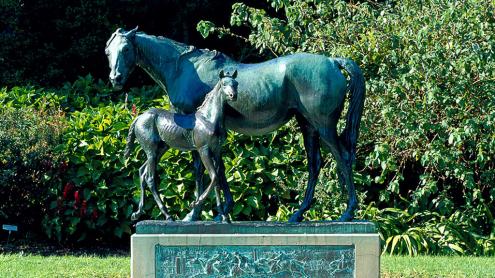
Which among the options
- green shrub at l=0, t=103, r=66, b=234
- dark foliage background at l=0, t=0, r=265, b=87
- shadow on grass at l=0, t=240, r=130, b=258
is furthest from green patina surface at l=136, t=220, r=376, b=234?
dark foliage background at l=0, t=0, r=265, b=87

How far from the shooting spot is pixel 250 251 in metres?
7.77

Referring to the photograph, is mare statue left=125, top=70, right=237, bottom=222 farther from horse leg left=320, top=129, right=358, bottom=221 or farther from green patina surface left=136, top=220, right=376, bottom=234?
horse leg left=320, top=129, right=358, bottom=221

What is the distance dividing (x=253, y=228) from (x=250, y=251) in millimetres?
190

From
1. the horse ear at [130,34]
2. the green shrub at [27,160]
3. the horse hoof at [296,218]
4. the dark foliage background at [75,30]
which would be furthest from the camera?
the dark foliage background at [75,30]

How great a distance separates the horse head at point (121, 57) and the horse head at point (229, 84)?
94 cm

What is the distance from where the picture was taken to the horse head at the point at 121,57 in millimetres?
8195

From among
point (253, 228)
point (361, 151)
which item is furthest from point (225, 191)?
point (361, 151)

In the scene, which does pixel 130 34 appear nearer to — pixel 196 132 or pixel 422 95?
pixel 196 132

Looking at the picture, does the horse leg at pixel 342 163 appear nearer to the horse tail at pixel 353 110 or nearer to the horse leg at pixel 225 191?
the horse tail at pixel 353 110

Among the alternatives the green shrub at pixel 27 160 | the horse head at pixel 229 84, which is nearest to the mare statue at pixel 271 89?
the horse head at pixel 229 84

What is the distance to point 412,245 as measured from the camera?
36.9ft

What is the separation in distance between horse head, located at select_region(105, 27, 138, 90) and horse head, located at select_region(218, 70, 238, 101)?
944 mm

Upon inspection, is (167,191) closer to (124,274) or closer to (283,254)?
(124,274)

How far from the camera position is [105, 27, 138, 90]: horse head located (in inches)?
323
